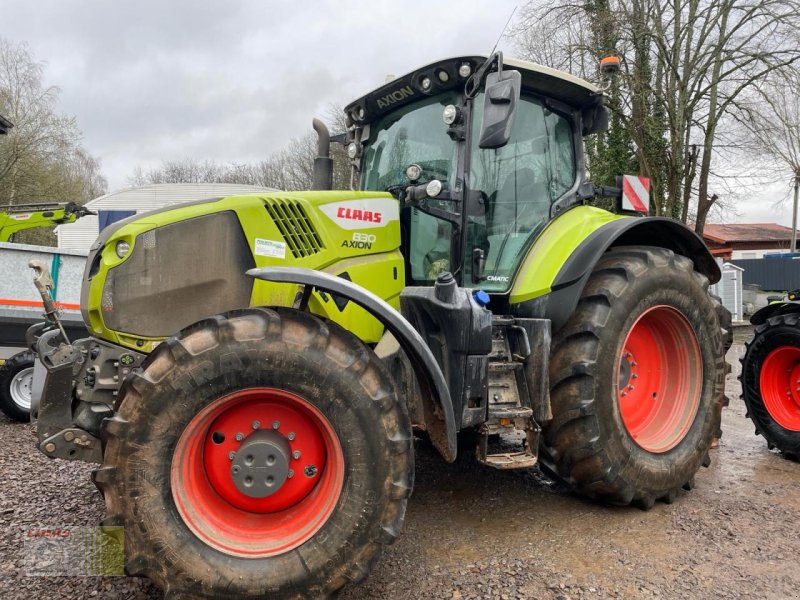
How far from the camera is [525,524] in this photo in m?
3.22

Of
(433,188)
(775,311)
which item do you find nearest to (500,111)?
(433,188)

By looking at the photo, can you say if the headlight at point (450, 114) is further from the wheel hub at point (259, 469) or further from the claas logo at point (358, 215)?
the wheel hub at point (259, 469)

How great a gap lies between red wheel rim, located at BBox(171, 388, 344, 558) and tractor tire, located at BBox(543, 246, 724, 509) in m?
1.48

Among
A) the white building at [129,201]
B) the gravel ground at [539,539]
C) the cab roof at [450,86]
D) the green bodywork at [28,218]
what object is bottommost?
the gravel ground at [539,539]

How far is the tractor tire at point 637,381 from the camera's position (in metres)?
3.21

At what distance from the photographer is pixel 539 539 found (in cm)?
303

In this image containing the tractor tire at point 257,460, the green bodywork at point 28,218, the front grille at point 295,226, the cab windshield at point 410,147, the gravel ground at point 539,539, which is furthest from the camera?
the green bodywork at point 28,218

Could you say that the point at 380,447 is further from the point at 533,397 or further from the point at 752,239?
the point at 752,239

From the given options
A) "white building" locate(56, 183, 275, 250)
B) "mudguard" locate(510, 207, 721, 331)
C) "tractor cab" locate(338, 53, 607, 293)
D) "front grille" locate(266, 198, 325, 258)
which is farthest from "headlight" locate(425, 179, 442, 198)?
"white building" locate(56, 183, 275, 250)

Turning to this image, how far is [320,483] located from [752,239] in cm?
5750

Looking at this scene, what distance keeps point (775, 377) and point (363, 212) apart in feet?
12.3

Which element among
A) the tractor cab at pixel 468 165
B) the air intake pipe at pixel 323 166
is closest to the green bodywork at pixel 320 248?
the tractor cab at pixel 468 165

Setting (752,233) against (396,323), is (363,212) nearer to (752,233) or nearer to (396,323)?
(396,323)

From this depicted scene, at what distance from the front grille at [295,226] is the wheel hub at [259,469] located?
1.05 metres
